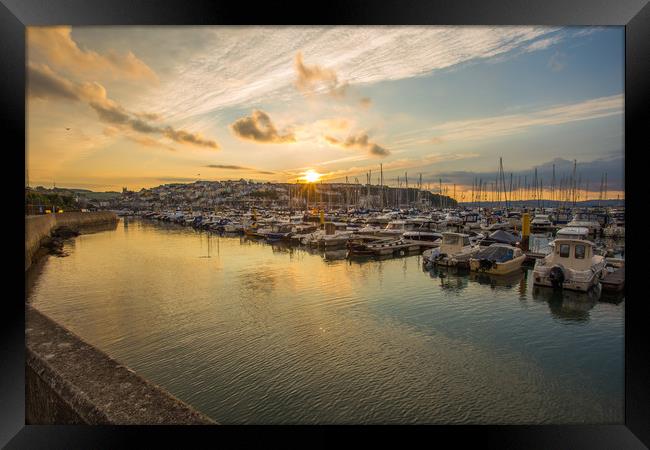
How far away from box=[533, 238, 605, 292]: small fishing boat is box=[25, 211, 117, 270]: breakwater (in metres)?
12.6

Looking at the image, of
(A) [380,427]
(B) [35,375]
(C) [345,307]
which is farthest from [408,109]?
(B) [35,375]

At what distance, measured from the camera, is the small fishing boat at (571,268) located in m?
7.95

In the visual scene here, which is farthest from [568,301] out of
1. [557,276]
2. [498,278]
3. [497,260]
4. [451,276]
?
[451,276]

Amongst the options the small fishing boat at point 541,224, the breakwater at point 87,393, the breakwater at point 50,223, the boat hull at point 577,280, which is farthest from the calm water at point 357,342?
the small fishing boat at point 541,224

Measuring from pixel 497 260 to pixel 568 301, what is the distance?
8.85 ft

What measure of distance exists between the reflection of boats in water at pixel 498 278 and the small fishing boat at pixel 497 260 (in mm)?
107

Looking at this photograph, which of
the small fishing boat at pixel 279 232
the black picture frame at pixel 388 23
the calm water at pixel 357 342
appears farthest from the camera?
the small fishing boat at pixel 279 232

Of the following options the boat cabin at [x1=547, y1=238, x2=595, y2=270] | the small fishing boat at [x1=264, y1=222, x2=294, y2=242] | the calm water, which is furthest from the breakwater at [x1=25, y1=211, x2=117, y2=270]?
the boat cabin at [x1=547, y1=238, x2=595, y2=270]

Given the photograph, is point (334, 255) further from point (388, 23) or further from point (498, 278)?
point (388, 23)

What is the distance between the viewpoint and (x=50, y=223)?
68.7 ft

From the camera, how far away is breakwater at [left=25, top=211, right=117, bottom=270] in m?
12.8

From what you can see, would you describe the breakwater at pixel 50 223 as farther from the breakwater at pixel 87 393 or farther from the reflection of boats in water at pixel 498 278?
the reflection of boats in water at pixel 498 278

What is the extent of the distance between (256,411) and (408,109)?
5775mm
